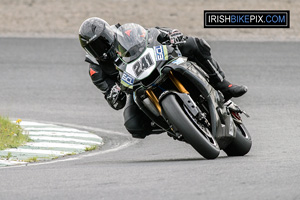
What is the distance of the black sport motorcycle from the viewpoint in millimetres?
7707

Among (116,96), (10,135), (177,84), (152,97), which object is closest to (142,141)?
(10,135)

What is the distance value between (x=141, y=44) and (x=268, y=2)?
15.7 meters

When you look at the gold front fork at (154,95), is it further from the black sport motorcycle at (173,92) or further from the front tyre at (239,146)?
the front tyre at (239,146)

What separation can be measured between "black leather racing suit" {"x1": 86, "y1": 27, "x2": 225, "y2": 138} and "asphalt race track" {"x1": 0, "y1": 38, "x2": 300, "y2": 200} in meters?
0.38

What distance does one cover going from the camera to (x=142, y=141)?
10977 millimetres

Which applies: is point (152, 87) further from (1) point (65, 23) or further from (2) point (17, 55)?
(1) point (65, 23)

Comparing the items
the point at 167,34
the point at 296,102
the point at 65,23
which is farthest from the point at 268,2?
the point at 167,34

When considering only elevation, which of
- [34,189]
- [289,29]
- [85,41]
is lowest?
[289,29]

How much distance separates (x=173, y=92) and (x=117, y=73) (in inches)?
44.4

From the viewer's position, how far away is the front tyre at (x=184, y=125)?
24.9 feet

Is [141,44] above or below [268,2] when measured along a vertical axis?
above

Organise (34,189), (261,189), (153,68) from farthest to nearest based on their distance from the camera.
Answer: (153,68), (34,189), (261,189)

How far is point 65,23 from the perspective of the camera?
22.5 meters

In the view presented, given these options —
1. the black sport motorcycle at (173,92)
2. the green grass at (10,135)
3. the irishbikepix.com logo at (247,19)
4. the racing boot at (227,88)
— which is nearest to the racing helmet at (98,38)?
the black sport motorcycle at (173,92)
